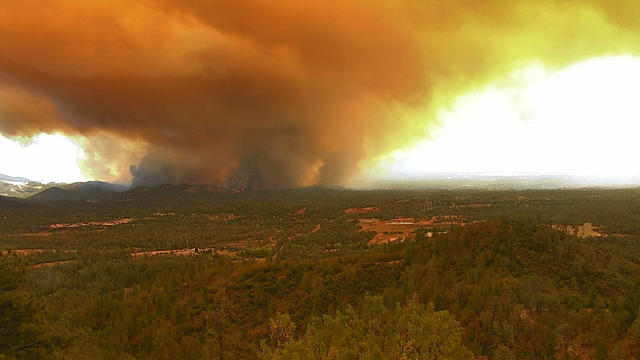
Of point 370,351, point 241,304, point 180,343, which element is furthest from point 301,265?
point 370,351

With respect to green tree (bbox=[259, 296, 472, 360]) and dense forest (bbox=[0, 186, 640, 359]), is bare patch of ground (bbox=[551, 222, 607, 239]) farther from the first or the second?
green tree (bbox=[259, 296, 472, 360])

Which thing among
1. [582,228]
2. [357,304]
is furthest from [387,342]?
[582,228]

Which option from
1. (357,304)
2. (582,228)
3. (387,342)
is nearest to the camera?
(387,342)

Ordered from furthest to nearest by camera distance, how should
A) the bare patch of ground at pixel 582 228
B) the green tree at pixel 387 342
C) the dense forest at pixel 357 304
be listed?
1. the bare patch of ground at pixel 582 228
2. the dense forest at pixel 357 304
3. the green tree at pixel 387 342

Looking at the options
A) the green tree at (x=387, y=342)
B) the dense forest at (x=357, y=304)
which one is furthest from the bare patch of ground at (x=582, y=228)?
the green tree at (x=387, y=342)

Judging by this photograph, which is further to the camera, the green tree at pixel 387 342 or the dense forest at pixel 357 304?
the dense forest at pixel 357 304

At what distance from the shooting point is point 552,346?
59281mm

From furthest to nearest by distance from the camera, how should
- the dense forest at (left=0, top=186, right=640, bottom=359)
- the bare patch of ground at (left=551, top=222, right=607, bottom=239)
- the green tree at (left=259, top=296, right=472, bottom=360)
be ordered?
the bare patch of ground at (left=551, top=222, right=607, bottom=239), the dense forest at (left=0, top=186, right=640, bottom=359), the green tree at (left=259, top=296, right=472, bottom=360)

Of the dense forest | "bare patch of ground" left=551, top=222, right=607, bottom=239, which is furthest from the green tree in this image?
"bare patch of ground" left=551, top=222, right=607, bottom=239

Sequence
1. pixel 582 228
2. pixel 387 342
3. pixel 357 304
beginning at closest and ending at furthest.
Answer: pixel 387 342 → pixel 357 304 → pixel 582 228

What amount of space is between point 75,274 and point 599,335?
155982mm

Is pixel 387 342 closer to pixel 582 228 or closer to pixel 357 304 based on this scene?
pixel 357 304

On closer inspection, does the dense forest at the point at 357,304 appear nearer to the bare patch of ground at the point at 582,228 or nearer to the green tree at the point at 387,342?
the green tree at the point at 387,342

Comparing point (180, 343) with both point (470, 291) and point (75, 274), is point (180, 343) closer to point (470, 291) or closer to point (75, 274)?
point (470, 291)
